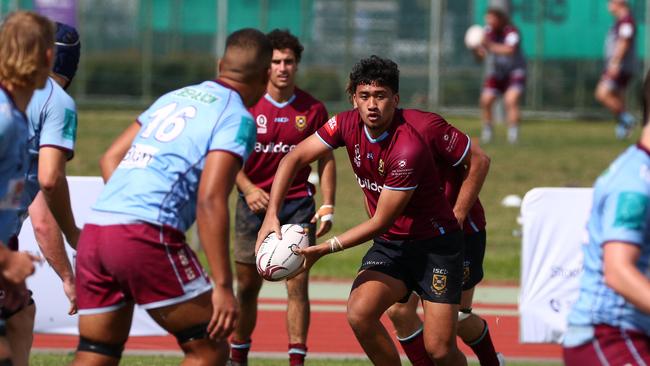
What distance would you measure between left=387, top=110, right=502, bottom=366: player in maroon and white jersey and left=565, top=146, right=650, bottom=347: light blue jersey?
2688 mm

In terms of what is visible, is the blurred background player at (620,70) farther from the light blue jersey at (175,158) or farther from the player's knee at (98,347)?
the player's knee at (98,347)

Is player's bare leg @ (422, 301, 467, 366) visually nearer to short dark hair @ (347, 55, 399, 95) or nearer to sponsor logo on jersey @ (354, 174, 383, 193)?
sponsor logo on jersey @ (354, 174, 383, 193)

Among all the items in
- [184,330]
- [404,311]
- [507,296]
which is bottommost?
[507,296]

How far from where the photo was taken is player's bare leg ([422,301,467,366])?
7504mm

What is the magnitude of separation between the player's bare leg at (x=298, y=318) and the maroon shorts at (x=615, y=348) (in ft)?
13.5

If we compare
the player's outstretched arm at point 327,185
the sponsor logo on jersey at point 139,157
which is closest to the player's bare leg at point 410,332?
the player's outstretched arm at point 327,185

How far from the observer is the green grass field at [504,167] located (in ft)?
49.7

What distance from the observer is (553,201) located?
1054 centimetres

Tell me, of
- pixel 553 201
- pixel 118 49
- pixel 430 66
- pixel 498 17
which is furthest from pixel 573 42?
pixel 553 201

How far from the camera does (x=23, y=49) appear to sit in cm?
540

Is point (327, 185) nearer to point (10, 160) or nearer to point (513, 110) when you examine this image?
point (10, 160)

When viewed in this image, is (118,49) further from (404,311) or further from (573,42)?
(404,311)

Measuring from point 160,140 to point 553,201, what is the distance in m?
5.39

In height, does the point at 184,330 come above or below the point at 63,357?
above
